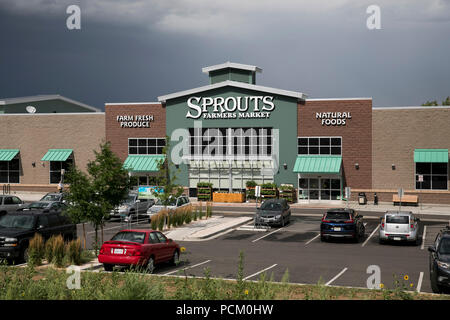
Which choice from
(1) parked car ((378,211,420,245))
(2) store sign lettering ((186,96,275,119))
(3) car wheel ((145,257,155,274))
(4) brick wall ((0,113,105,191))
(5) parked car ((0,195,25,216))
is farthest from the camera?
(4) brick wall ((0,113,105,191))

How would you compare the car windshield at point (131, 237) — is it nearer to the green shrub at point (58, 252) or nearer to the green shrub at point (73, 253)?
the green shrub at point (73, 253)

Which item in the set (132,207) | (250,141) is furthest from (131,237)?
(250,141)

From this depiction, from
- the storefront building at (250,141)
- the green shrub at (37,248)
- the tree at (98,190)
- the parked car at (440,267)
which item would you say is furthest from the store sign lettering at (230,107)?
the parked car at (440,267)

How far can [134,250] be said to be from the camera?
1727cm

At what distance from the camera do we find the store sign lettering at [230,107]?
164 feet

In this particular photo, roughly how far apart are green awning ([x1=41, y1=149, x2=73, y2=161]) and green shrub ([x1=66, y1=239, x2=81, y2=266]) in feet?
120

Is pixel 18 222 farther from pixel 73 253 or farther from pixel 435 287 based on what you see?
pixel 435 287

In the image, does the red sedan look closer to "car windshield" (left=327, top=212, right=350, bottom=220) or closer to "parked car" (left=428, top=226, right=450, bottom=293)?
"parked car" (left=428, top=226, right=450, bottom=293)

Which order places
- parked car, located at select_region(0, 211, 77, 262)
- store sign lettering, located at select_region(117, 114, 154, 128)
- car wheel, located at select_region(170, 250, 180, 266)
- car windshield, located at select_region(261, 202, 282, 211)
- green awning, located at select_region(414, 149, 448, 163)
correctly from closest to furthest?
parked car, located at select_region(0, 211, 77, 262) < car wheel, located at select_region(170, 250, 180, 266) < car windshield, located at select_region(261, 202, 282, 211) < green awning, located at select_region(414, 149, 448, 163) < store sign lettering, located at select_region(117, 114, 154, 128)

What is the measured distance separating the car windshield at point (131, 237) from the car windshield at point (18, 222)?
442 centimetres

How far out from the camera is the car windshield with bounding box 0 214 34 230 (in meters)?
20.5

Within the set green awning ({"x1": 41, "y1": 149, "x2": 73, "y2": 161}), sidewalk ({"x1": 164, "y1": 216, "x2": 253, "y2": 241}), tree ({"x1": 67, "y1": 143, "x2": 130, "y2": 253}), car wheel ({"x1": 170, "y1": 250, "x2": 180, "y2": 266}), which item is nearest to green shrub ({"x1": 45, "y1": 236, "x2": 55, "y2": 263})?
tree ({"x1": 67, "y1": 143, "x2": 130, "y2": 253})
